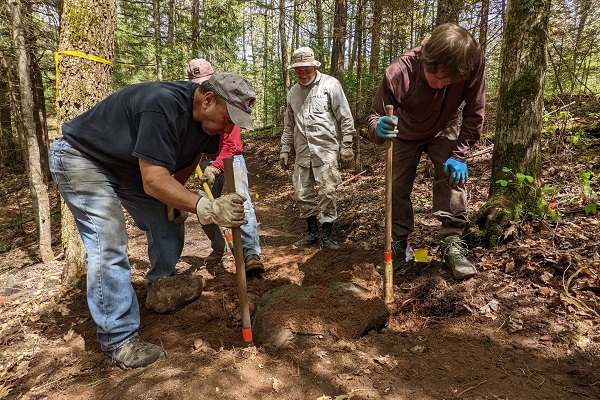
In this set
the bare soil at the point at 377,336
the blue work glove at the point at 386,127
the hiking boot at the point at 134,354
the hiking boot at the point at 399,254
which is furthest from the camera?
Result: the hiking boot at the point at 399,254

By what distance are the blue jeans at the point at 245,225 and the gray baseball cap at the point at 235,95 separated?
5.02 ft

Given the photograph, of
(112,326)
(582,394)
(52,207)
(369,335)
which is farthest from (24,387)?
(52,207)

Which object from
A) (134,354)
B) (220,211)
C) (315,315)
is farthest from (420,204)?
(134,354)

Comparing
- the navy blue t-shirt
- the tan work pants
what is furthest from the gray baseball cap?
the tan work pants

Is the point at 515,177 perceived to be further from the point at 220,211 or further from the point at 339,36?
the point at 339,36

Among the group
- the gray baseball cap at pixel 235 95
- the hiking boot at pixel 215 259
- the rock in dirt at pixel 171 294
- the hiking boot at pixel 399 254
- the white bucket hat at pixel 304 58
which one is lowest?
the hiking boot at pixel 215 259

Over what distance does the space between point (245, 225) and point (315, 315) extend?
1.66 metres

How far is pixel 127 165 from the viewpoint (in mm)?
2512

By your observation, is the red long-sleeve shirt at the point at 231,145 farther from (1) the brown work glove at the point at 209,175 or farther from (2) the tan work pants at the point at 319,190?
(2) the tan work pants at the point at 319,190

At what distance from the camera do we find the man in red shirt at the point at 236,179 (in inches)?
150

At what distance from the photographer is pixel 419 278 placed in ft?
11.1

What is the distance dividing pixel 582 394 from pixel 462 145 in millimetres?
2015

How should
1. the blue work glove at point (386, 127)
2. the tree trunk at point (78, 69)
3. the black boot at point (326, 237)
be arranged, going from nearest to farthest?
1. the blue work glove at point (386, 127)
2. the tree trunk at point (78, 69)
3. the black boot at point (326, 237)

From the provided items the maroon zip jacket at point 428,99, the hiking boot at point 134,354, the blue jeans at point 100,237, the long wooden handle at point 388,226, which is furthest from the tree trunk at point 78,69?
the long wooden handle at point 388,226
